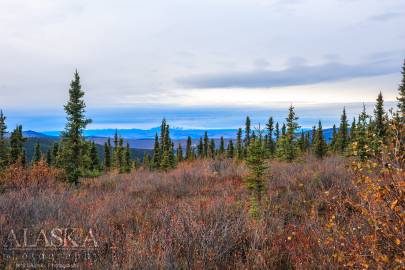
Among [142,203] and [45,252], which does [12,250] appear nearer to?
[45,252]

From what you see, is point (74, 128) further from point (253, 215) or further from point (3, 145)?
point (3, 145)

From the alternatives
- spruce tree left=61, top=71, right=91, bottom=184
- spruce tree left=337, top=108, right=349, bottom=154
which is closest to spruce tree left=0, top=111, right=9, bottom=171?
spruce tree left=61, top=71, right=91, bottom=184

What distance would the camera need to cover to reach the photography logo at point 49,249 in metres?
4.45

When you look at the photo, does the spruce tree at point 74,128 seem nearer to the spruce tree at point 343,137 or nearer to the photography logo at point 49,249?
the photography logo at point 49,249

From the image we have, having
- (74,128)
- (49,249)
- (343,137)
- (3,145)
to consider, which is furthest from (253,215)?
(343,137)

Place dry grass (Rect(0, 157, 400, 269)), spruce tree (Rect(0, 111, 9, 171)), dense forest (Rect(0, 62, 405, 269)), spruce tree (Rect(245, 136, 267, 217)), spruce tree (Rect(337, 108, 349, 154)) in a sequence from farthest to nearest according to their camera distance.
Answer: spruce tree (Rect(337, 108, 349, 154)) < spruce tree (Rect(0, 111, 9, 171)) < spruce tree (Rect(245, 136, 267, 217)) < dry grass (Rect(0, 157, 400, 269)) < dense forest (Rect(0, 62, 405, 269))

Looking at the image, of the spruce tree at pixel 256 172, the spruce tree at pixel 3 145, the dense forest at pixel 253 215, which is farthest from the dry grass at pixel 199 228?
the spruce tree at pixel 3 145

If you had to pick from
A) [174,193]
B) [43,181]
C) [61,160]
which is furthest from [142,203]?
[61,160]

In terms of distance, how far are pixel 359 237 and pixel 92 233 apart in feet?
14.6

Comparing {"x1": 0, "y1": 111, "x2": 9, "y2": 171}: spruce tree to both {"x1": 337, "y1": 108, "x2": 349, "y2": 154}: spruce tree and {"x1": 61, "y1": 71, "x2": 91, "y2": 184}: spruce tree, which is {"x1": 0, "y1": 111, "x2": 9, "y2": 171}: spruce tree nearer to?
{"x1": 61, "y1": 71, "x2": 91, "y2": 184}: spruce tree

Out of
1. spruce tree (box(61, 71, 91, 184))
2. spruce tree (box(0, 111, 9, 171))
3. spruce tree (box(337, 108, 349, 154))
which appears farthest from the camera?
spruce tree (box(337, 108, 349, 154))

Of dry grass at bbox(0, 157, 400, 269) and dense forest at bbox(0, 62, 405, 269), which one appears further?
dry grass at bbox(0, 157, 400, 269)

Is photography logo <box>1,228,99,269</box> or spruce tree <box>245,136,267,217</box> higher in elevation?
spruce tree <box>245,136,267,217</box>

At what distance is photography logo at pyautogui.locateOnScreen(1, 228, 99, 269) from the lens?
14.6ft
